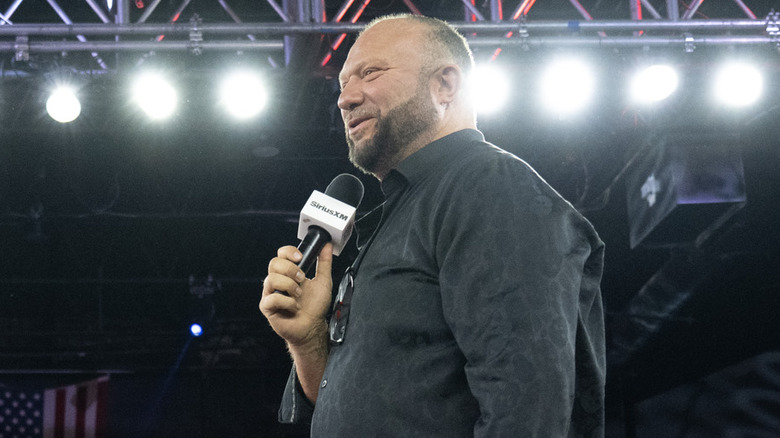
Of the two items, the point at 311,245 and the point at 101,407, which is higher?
the point at 311,245

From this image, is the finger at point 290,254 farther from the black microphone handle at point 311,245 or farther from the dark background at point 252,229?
the dark background at point 252,229

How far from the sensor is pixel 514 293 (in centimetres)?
96

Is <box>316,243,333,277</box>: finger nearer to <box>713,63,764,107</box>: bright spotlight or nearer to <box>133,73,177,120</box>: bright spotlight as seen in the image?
<box>133,73,177,120</box>: bright spotlight

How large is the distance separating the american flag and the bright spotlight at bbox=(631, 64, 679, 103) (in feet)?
20.0

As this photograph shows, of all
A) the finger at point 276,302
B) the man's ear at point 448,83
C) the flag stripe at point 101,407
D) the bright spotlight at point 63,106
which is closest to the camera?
the finger at point 276,302

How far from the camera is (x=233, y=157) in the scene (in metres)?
5.28

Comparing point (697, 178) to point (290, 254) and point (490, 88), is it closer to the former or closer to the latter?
point (490, 88)

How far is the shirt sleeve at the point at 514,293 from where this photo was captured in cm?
91

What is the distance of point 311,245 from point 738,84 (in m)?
3.48

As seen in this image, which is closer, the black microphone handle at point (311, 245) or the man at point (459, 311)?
the man at point (459, 311)

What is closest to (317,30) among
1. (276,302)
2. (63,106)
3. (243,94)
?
(243,94)

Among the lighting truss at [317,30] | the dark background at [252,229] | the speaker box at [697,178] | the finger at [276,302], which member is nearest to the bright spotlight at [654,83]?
the dark background at [252,229]

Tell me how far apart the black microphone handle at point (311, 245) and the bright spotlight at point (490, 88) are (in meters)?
2.41

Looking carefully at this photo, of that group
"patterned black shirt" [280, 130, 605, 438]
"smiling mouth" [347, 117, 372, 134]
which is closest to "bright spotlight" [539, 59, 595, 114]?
"smiling mouth" [347, 117, 372, 134]
